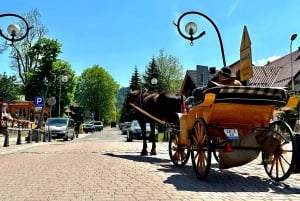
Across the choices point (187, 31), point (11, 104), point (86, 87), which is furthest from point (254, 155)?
point (86, 87)

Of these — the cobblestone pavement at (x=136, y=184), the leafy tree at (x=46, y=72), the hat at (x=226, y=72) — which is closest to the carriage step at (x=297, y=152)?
the cobblestone pavement at (x=136, y=184)

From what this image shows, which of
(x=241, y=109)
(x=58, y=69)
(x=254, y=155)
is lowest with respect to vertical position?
(x=254, y=155)

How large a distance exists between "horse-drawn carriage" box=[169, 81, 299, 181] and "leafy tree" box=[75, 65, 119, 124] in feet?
330

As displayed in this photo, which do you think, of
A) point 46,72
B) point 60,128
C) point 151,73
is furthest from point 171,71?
point 60,128

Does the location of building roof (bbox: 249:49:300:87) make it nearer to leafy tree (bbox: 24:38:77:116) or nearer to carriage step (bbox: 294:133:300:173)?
leafy tree (bbox: 24:38:77:116)

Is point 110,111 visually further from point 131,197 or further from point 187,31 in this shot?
point 131,197

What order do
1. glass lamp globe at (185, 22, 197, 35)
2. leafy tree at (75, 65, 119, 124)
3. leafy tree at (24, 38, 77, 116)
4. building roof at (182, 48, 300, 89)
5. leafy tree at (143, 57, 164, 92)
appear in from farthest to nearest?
1. leafy tree at (75, 65, 119, 124)
2. leafy tree at (143, 57, 164, 92)
3. leafy tree at (24, 38, 77, 116)
4. building roof at (182, 48, 300, 89)
5. glass lamp globe at (185, 22, 197, 35)

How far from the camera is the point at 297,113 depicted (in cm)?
2633

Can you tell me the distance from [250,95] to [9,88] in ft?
194

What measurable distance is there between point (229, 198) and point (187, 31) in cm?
1272

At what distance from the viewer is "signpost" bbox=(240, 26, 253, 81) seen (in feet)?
36.5

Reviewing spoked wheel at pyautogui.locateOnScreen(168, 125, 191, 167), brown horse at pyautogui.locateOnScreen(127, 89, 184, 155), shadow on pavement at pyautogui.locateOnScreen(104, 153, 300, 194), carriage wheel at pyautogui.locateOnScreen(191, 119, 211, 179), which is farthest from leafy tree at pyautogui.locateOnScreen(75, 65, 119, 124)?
carriage wheel at pyautogui.locateOnScreen(191, 119, 211, 179)

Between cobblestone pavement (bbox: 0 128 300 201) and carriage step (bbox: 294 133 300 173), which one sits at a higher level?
carriage step (bbox: 294 133 300 173)

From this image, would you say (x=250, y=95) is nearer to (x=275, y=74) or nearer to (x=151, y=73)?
(x=275, y=74)
